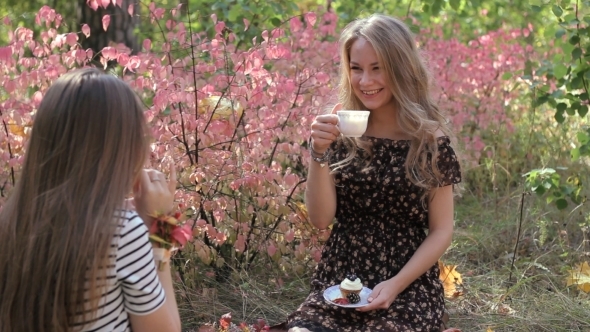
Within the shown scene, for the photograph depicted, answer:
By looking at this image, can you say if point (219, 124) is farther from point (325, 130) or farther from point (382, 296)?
point (382, 296)

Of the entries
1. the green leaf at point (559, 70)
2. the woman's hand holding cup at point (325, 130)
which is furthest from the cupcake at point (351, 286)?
the green leaf at point (559, 70)

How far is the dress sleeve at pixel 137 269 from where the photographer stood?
6.38 feet

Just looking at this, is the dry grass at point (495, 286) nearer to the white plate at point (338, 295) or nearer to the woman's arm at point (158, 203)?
the white plate at point (338, 295)

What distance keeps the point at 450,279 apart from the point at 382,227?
1041mm

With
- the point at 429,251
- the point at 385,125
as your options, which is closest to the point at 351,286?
the point at 429,251

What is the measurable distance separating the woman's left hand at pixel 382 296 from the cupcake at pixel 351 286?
52mm

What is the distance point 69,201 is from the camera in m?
1.92

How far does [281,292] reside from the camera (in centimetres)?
394

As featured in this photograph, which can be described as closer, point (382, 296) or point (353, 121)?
point (353, 121)

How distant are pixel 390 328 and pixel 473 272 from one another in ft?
5.62

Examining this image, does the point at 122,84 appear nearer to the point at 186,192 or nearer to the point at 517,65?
the point at 186,192

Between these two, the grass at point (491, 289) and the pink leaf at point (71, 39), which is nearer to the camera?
the pink leaf at point (71, 39)

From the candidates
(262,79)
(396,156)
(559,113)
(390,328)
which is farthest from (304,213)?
(559,113)

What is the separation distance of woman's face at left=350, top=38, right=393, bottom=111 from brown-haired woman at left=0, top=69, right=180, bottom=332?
1.29 m
